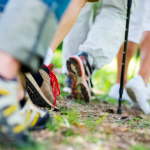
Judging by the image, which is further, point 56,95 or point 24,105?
point 56,95

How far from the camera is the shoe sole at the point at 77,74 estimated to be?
1691mm

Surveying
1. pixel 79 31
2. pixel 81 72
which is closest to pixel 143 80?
pixel 81 72

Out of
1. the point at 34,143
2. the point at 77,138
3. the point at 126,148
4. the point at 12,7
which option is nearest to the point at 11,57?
the point at 12,7

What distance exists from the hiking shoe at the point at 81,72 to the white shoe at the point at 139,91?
0.41m

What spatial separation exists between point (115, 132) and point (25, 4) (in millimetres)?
695

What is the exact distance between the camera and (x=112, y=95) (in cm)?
252

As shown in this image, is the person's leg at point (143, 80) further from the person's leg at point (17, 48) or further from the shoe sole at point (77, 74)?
the person's leg at point (17, 48)

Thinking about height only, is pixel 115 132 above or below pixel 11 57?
below

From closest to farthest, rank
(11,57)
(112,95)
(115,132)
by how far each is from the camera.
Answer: (11,57), (115,132), (112,95)

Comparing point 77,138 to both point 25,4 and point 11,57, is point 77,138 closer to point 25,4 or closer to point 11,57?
point 11,57

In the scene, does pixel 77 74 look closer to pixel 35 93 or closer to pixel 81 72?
pixel 81 72

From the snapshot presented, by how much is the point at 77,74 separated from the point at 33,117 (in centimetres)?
94

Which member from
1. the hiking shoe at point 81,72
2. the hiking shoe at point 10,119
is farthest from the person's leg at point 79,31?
the hiking shoe at point 10,119

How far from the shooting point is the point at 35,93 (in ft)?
4.23
